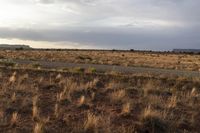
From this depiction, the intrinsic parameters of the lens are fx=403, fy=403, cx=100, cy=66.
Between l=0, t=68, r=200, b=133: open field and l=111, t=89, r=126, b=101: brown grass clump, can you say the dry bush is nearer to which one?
l=0, t=68, r=200, b=133: open field

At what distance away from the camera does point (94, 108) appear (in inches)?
591

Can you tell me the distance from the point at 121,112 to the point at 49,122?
2956mm

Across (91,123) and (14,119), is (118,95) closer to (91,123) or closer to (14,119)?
(91,123)

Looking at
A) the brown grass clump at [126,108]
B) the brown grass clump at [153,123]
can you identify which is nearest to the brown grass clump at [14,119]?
the brown grass clump at [126,108]

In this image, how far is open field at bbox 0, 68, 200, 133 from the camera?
40.9 feet

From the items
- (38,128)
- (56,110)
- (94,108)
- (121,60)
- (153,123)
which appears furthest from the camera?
(121,60)

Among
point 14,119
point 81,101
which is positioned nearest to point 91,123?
point 14,119

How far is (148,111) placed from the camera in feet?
45.5

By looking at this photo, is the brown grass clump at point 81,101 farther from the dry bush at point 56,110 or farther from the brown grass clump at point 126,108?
the brown grass clump at point 126,108

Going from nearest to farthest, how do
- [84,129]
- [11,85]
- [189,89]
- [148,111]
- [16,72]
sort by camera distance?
1. [84,129]
2. [148,111]
3. [11,85]
4. [189,89]
5. [16,72]

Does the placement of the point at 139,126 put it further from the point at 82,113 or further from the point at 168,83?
the point at 168,83

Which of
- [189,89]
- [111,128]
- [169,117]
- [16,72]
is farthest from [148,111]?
[16,72]

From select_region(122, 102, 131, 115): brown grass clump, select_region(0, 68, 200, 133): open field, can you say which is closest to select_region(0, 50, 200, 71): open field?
select_region(0, 68, 200, 133): open field

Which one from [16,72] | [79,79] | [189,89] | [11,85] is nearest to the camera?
[11,85]
